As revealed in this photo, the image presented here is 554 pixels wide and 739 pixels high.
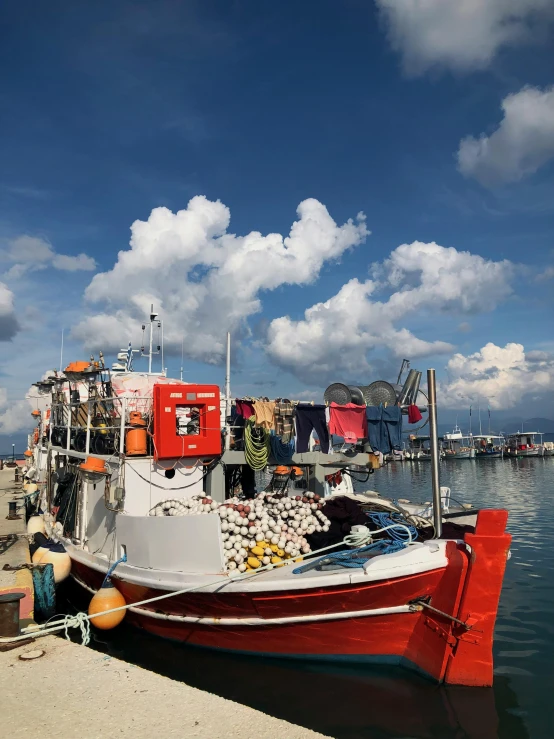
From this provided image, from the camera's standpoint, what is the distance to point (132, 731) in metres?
4.56

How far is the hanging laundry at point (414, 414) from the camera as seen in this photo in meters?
10.2

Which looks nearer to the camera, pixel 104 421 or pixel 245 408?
pixel 245 408

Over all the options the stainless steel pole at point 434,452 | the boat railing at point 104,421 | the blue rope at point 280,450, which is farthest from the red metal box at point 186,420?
the stainless steel pole at point 434,452

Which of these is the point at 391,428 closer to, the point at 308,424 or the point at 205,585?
the point at 308,424


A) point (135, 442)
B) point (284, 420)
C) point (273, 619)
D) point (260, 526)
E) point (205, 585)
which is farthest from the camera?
point (284, 420)

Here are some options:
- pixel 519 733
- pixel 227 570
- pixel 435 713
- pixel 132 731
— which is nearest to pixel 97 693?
pixel 132 731

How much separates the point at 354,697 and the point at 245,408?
22.3 ft

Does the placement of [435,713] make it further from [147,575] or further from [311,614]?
[147,575]

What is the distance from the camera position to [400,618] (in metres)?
7.25

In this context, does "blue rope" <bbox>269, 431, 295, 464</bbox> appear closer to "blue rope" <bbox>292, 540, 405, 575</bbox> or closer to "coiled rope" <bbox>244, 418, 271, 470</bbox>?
"coiled rope" <bbox>244, 418, 271, 470</bbox>

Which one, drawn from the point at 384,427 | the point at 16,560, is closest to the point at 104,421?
the point at 16,560

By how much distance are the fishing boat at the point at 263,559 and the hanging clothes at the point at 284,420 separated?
59 cm

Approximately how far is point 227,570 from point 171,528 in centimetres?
116

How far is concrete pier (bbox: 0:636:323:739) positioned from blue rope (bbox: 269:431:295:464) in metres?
6.27
